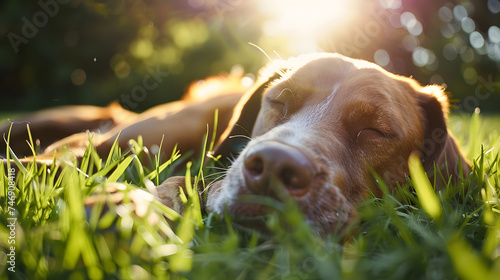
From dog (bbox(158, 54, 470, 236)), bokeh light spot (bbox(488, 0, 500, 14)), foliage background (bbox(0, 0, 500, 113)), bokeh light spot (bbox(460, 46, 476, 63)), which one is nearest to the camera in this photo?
dog (bbox(158, 54, 470, 236))

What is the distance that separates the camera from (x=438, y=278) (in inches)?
52.4

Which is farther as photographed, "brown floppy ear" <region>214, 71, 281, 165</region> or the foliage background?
the foliage background

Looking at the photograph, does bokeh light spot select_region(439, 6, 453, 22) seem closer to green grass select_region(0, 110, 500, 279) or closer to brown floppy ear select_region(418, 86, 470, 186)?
brown floppy ear select_region(418, 86, 470, 186)

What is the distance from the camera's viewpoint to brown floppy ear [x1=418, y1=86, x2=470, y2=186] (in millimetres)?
2809

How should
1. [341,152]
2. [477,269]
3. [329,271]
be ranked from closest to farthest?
[477,269] → [329,271] → [341,152]

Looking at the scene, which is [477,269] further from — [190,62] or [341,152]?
[190,62]

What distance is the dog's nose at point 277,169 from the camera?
1.80m

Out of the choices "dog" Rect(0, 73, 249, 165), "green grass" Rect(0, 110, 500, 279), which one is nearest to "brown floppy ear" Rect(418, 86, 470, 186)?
"green grass" Rect(0, 110, 500, 279)

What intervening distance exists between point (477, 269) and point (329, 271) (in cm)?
38

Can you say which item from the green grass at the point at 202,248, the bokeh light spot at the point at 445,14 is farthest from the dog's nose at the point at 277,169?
the bokeh light spot at the point at 445,14

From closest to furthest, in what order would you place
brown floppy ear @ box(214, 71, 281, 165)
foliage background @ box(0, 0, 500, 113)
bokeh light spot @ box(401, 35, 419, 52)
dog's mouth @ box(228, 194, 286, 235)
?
dog's mouth @ box(228, 194, 286, 235), brown floppy ear @ box(214, 71, 281, 165), foliage background @ box(0, 0, 500, 113), bokeh light spot @ box(401, 35, 419, 52)

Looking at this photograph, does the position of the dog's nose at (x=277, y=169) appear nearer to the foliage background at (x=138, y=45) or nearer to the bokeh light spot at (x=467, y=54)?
the foliage background at (x=138, y=45)

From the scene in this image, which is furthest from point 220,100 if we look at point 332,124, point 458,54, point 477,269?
point 458,54

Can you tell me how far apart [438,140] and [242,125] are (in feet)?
4.71
